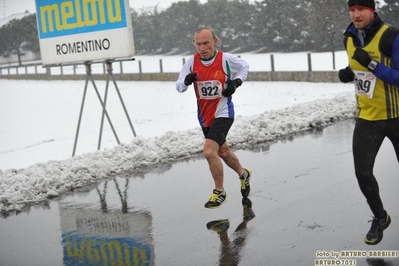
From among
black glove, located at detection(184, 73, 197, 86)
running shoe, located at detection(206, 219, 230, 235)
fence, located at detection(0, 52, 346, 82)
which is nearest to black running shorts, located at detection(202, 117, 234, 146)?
black glove, located at detection(184, 73, 197, 86)

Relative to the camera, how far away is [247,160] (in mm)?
9242

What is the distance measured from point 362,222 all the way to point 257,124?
19.7 feet

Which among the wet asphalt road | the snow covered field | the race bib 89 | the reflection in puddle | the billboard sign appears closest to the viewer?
the race bib 89

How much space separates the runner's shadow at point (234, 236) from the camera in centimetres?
499

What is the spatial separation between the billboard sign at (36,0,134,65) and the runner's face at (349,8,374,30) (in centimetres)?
583

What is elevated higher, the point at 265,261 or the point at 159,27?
the point at 159,27

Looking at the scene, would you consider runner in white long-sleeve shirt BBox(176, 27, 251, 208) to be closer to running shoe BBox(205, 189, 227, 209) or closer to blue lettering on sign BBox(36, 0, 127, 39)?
running shoe BBox(205, 189, 227, 209)

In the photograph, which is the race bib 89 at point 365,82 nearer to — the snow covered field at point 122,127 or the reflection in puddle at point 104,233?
the reflection in puddle at point 104,233

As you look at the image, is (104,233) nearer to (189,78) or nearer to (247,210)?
(247,210)

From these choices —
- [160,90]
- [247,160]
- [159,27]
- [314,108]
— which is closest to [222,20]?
[159,27]

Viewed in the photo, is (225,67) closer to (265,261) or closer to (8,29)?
(265,261)

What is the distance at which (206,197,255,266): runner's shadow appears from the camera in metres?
4.99

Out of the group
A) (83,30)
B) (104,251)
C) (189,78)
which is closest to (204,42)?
(189,78)

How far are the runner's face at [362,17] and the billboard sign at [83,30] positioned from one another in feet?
19.1
